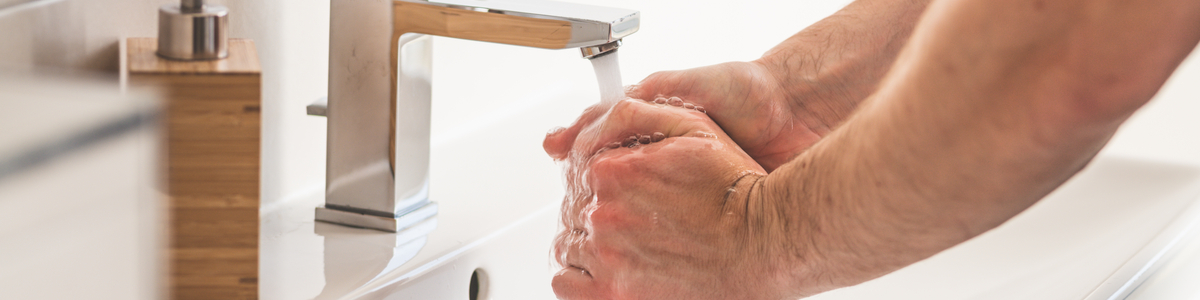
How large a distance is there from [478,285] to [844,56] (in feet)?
0.93

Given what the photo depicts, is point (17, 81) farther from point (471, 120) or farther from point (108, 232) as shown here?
point (471, 120)

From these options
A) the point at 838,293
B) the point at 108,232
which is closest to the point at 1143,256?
the point at 838,293

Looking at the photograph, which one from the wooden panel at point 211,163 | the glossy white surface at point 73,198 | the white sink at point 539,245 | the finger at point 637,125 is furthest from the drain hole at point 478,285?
the glossy white surface at point 73,198

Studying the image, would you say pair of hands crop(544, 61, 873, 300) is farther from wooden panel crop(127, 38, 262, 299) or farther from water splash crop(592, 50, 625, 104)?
wooden panel crop(127, 38, 262, 299)

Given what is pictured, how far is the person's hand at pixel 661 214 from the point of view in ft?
1.63

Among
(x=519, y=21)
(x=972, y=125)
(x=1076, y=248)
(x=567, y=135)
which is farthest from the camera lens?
(x=1076, y=248)

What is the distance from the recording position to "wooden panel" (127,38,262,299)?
0.39 meters

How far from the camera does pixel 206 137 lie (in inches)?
15.3

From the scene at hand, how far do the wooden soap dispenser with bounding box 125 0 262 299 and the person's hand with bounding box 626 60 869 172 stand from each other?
0.31m

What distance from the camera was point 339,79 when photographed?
546mm

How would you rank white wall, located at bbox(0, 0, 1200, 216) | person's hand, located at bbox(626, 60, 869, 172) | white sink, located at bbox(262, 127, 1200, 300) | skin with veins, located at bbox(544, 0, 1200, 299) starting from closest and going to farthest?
skin with veins, located at bbox(544, 0, 1200, 299)
white wall, located at bbox(0, 0, 1200, 216)
white sink, located at bbox(262, 127, 1200, 300)
person's hand, located at bbox(626, 60, 869, 172)

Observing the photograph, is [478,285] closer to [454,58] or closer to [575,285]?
[575,285]

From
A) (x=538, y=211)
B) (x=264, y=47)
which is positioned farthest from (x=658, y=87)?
(x=264, y=47)

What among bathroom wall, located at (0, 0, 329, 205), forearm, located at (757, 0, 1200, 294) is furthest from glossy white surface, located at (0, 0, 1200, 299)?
forearm, located at (757, 0, 1200, 294)
